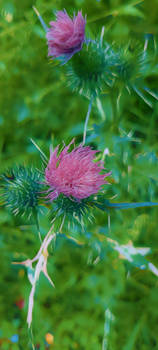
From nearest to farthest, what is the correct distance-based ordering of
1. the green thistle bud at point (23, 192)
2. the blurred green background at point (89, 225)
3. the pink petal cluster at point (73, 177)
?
the pink petal cluster at point (73, 177)
the green thistle bud at point (23, 192)
the blurred green background at point (89, 225)

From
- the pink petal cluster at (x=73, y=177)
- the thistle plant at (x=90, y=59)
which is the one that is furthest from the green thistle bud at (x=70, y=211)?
the thistle plant at (x=90, y=59)

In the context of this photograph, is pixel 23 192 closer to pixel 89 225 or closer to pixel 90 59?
pixel 89 225

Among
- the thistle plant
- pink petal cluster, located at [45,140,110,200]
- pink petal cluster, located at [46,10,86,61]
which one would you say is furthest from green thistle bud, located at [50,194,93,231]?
pink petal cluster, located at [46,10,86,61]

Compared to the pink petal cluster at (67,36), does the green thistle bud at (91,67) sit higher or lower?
lower

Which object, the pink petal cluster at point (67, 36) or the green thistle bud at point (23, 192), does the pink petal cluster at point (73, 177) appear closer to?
the green thistle bud at point (23, 192)

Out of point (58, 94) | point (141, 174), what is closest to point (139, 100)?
point (58, 94)

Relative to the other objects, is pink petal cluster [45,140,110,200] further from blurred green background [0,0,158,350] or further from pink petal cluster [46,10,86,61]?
pink petal cluster [46,10,86,61]
